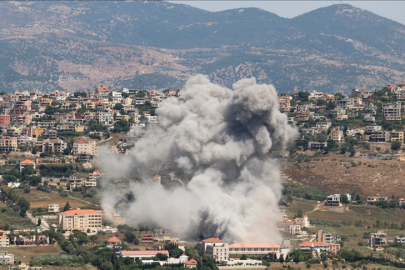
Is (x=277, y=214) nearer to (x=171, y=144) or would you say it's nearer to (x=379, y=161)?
(x=171, y=144)

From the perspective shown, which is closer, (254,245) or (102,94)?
(254,245)

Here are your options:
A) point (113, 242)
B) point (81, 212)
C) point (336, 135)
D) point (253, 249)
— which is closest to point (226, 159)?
point (253, 249)

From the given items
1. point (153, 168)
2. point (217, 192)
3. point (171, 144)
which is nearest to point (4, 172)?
point (153, 168)

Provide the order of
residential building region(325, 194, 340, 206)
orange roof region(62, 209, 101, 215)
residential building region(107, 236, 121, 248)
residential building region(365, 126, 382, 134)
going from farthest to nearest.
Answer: residential building region(365, 126, 382, 134)
residential building region(325, 194, 340, 206)
orange roof region(62, 209, 101, 215)
residential building region(107, 236, 121, 248)

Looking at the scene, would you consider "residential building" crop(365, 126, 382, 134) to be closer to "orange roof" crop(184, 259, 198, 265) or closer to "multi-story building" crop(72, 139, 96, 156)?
"multi-story building" crop(72, 139, 96, 156)

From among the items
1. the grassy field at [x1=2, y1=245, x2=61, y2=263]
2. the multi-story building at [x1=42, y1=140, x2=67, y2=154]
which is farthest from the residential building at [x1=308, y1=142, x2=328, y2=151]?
the grassy field at [x1=2, y1=245, x2=61, y2=263]

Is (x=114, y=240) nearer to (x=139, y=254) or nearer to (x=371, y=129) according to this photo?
(x=139, y=254)
